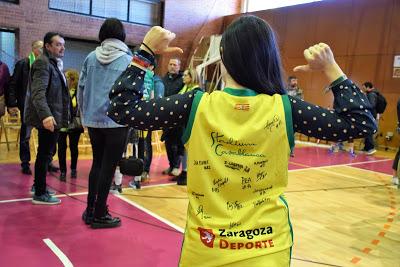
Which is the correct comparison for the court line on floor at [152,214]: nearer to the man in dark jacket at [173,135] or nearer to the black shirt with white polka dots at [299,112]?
the man in dark jacket at [173,135]

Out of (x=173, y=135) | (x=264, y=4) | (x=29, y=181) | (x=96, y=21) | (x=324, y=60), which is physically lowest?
(x=29, y=181)

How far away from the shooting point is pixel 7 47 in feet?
35.5

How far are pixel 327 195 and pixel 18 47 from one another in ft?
29.9

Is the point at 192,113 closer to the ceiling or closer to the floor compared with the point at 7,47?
closer to the floor

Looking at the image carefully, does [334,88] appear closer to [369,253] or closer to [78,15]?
[369,253]

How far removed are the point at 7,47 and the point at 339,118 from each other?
37.2 ft

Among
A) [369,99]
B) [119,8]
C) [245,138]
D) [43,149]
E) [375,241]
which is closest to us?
[245,138]

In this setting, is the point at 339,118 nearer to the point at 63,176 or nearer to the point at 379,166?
the point at 63,176

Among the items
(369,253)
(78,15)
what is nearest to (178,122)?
(369,253)

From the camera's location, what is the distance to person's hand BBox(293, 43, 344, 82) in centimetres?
119

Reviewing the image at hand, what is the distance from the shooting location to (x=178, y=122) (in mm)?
1185

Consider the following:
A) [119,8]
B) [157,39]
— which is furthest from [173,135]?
[119,8]

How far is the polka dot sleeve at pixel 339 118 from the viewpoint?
1.15 metres

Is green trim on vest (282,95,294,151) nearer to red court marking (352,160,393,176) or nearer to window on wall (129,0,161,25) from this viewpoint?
red court marking (352,160,393,176)
